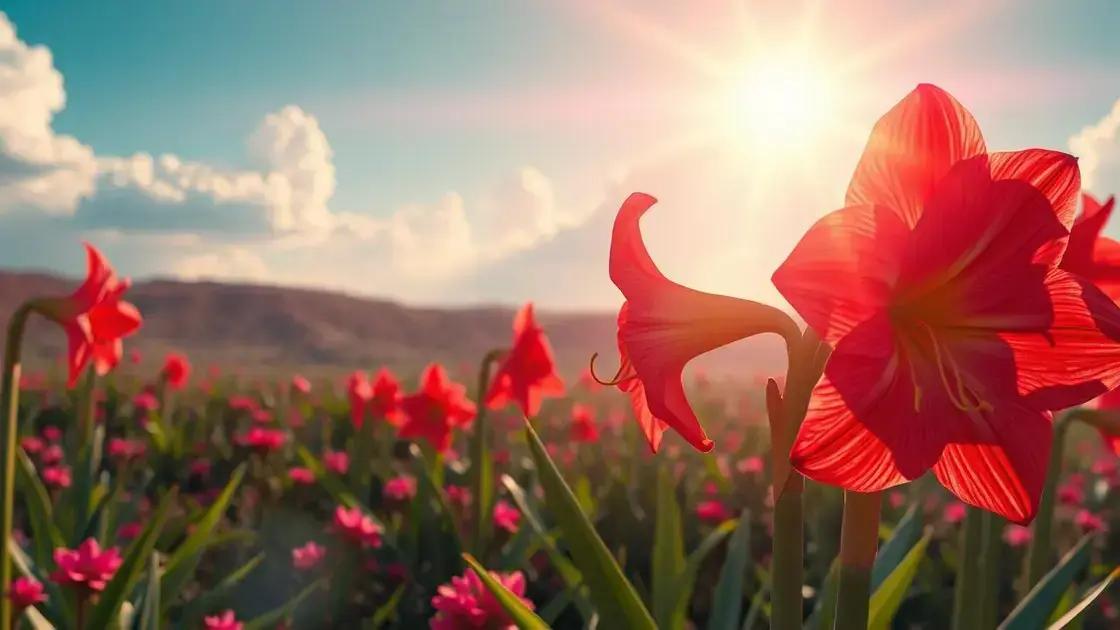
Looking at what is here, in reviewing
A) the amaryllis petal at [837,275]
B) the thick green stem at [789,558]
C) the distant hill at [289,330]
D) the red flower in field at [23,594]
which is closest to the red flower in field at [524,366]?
the red flower in field at [23,594]

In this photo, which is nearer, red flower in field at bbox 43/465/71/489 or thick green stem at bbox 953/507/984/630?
thick green stem at bbox 953/507/984/630

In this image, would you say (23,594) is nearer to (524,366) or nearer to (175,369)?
(524,366)

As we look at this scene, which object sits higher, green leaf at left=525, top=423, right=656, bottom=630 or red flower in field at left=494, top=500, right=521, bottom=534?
green leaf at left=525, top=423, right=656, bottom=630

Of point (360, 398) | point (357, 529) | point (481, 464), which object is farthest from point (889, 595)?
point (360, 398)

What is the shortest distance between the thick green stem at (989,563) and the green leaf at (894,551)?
176 millimetres

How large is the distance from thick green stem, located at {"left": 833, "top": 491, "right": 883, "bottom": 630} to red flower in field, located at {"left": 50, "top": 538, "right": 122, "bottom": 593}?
1.83 meters

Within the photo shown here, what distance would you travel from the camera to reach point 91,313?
104 inches

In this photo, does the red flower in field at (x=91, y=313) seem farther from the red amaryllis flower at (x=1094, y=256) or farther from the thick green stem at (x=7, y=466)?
the red amaryllis flower at (x=1094, y=256)

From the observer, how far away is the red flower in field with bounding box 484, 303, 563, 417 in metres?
3.23

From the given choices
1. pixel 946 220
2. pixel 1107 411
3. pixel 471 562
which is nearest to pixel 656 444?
pixel 471 562

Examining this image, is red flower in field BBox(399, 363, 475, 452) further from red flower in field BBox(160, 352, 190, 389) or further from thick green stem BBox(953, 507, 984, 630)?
red flower in field BBox(160, 352, 190, 389)

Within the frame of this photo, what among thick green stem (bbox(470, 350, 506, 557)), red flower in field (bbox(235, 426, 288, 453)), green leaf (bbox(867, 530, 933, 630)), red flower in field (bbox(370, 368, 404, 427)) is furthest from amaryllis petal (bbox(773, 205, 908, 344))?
red flower in field (bbox(235, 426, 288, 453))

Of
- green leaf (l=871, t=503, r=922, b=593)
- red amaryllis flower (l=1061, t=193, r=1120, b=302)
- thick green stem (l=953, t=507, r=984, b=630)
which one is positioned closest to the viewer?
red amaryllis flower (l=1061, t=193, r=1120, b=302)

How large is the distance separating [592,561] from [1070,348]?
717 mm
